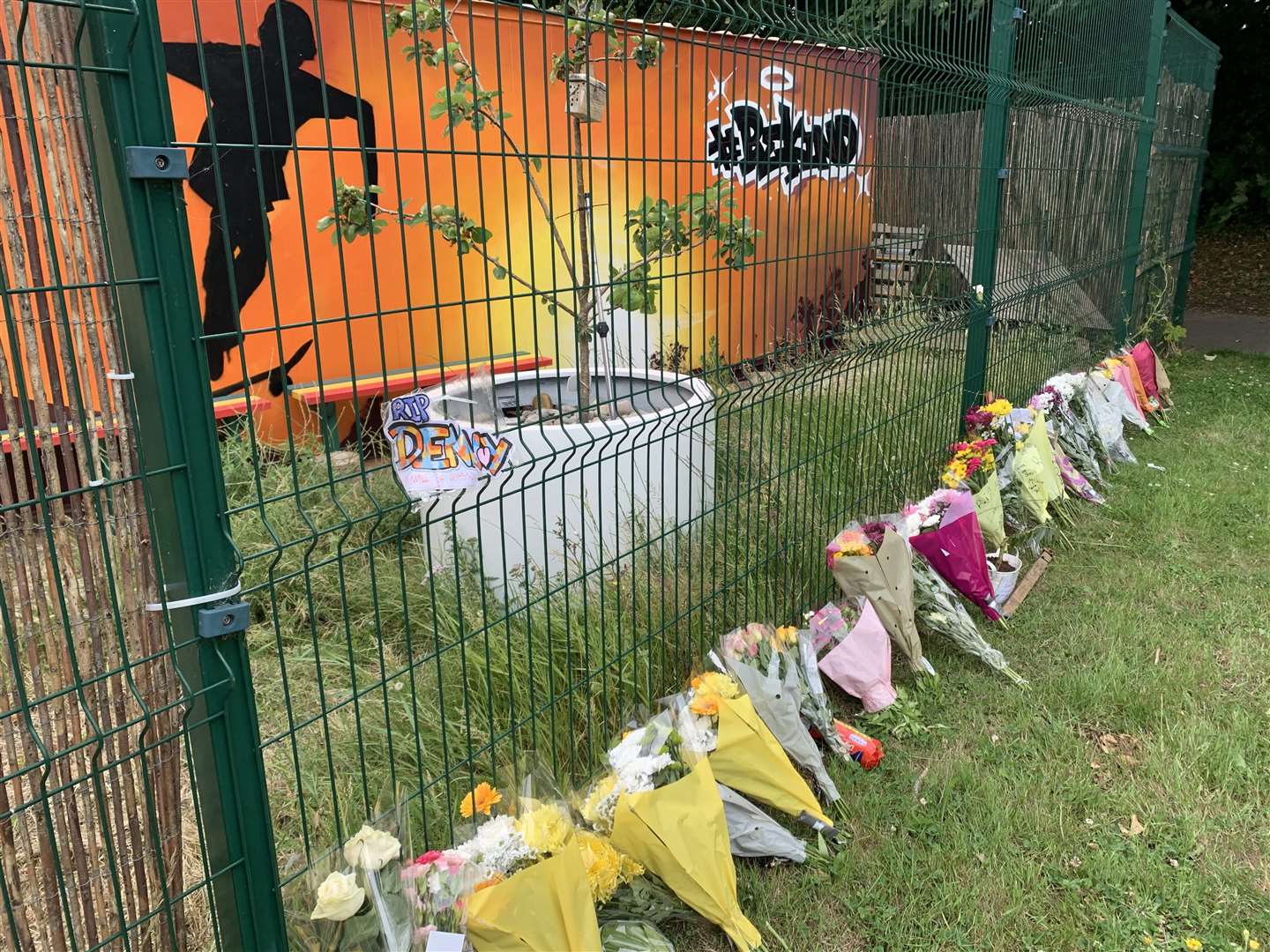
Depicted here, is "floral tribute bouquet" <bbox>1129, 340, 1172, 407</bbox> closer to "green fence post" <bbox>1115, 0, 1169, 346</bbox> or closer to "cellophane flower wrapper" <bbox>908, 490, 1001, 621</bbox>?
"green fence post" <bbox>1115, 0, 1169, 346</bbox>

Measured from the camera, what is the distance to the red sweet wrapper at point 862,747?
9.34ft

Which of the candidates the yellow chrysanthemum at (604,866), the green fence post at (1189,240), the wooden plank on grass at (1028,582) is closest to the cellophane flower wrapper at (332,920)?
the yellow chrysanthemum at (604,866)

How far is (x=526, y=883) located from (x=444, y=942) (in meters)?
0.18

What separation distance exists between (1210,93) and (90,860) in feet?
38.2

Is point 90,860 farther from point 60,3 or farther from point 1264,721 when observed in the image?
point 1264,721

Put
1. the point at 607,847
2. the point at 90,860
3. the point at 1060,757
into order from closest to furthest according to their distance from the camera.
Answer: the point at 90,860
the point at 607,847
the point at 1060,757

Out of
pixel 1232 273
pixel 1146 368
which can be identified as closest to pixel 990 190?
pixel 1146 368

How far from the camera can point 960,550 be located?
351 centimetres

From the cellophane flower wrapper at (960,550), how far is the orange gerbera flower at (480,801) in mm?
2132

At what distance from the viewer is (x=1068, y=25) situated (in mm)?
5273

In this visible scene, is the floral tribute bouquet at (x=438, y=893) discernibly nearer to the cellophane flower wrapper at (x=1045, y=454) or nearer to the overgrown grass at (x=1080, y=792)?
the overgrown grass at (x=1080, y=792)

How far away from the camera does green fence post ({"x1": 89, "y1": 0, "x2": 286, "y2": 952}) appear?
4.42ft

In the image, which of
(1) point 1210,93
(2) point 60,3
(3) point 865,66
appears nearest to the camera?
(2) point 60,3

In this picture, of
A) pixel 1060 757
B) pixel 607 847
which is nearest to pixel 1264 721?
pixel 1060 757
